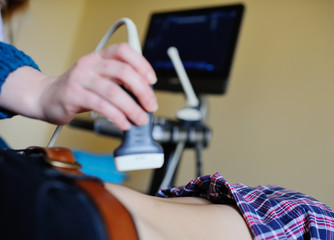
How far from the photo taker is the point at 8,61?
1.21 ft

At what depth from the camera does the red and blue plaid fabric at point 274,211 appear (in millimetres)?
409

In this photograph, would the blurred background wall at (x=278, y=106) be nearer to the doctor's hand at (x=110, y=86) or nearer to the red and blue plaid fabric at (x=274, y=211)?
the red and blue plaid fabric at (x=274, y=211)

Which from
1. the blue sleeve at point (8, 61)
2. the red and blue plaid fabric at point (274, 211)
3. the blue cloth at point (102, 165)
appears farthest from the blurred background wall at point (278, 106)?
the blue sleeve at point (8, 61)

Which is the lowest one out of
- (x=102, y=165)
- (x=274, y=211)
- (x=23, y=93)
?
(x=102, y=165)

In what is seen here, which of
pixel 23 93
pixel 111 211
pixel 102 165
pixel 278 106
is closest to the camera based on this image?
pixel 111 211

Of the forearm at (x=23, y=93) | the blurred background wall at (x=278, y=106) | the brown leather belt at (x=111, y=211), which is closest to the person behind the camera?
the brown leather belt at (x=111, y=211)

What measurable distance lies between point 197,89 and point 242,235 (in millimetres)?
940

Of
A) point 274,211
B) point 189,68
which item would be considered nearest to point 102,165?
point 189,68

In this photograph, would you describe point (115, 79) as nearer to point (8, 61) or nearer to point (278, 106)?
point (8, 61)

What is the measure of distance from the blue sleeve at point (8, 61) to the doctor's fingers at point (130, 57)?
121 mm

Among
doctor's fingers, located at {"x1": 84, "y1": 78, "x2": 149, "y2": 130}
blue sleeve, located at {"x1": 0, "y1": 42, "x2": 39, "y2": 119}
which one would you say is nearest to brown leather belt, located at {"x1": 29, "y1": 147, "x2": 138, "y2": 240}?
doctor's fingers, located at {"x1": 84, "y1": 78, "x2": 149, "y2": 130}

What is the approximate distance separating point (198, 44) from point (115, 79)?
Answer: 107 centimetres

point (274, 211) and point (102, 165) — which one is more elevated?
point (274, 211)

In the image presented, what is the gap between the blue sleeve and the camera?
0.36 metres
